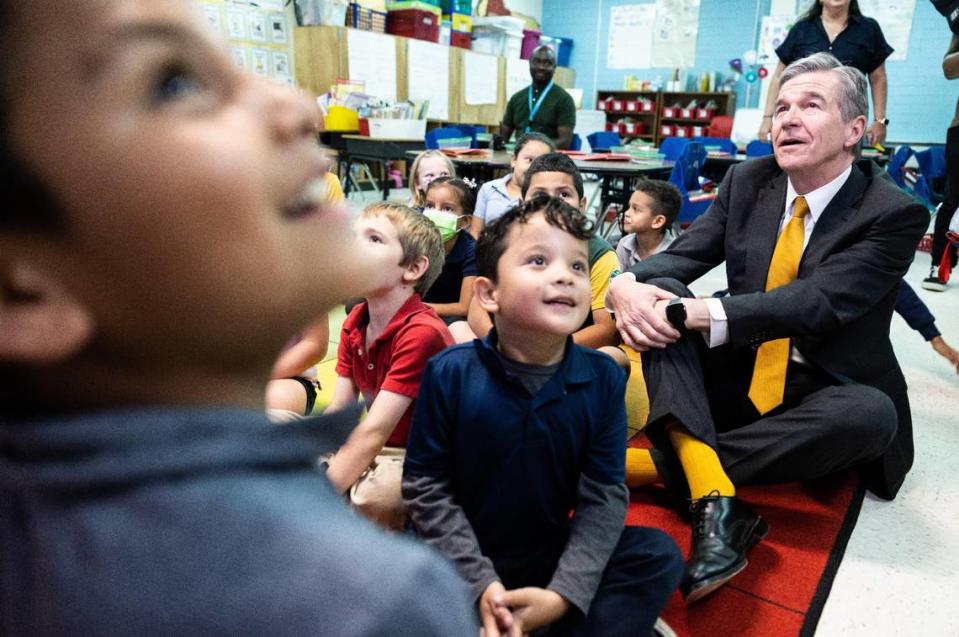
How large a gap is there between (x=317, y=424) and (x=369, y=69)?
737 centimetres

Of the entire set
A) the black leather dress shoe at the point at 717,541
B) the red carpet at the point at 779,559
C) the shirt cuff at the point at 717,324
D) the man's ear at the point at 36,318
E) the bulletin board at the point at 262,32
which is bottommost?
the red carpet at the point at 779,559

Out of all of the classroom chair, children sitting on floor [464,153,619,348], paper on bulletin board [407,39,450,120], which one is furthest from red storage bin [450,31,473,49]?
children sitting on floor [464,153,619,348]

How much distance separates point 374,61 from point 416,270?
6349 mm

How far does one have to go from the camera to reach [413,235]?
154 cm

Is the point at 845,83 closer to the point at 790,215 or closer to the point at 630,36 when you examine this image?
the point at 790,215

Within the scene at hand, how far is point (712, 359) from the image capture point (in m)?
1.79

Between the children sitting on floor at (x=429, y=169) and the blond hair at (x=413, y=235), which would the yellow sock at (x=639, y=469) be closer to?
the blond hair at (x=413, y=235)

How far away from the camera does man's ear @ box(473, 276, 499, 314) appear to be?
1.22 m

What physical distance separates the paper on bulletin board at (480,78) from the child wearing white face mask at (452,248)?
6.36m

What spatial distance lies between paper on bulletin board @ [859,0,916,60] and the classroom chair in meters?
1.93

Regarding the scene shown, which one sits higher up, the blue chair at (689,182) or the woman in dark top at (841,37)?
the woman in dark top at (841,37)

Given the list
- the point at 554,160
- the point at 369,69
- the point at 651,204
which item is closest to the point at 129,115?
the point at 554,160

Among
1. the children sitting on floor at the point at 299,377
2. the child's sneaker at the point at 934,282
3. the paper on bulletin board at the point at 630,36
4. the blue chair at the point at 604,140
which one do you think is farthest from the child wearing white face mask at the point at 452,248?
the paper on bulletin board at the point at 630,36

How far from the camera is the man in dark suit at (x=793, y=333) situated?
5.13ft
